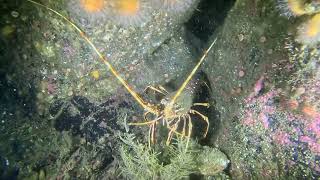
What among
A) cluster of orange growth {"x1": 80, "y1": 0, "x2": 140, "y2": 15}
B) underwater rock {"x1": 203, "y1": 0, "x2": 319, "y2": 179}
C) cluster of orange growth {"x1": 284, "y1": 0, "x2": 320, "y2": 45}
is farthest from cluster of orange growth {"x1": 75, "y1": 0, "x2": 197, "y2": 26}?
cluster of orange growth {"x1": 284, "y1": 0, "x2": 320, "y2": 45}

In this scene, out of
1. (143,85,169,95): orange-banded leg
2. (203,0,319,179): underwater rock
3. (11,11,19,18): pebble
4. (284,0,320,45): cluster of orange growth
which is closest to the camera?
(284,0,320,45): cluster of orange growth

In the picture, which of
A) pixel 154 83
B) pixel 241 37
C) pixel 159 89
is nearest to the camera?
pixel 241 37

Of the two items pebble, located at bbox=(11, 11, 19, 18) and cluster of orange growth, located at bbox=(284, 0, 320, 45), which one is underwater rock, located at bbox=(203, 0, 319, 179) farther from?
pebble, located at bbox=(11, 11, 19, 18)

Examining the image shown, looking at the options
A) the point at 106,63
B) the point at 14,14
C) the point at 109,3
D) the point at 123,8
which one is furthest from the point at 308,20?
the point at 14,14

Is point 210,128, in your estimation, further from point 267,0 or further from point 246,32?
point 267,0

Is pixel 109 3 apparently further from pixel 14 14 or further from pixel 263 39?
pixel 263 39

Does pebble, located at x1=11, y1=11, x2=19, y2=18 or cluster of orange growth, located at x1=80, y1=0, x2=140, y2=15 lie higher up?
pebble, located at x1=11, y1=11, x2=19, y2=18

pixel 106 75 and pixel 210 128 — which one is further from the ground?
pixel 106 75

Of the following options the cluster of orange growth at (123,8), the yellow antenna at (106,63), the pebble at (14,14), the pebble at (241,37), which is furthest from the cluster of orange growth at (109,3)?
the pebble at (241,37)

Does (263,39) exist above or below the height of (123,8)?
below

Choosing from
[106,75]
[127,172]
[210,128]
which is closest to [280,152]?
[210,128]

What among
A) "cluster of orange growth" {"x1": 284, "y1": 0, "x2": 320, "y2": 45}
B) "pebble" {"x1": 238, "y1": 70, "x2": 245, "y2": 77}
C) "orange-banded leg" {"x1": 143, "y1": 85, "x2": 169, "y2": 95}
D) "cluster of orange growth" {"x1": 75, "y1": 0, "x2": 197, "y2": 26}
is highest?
"cluster of orange growth" {"x1": 75, "y1": 0, "x2": 197, "y2": 26}
